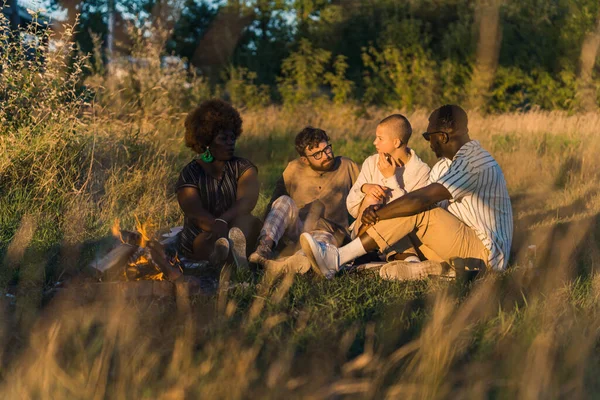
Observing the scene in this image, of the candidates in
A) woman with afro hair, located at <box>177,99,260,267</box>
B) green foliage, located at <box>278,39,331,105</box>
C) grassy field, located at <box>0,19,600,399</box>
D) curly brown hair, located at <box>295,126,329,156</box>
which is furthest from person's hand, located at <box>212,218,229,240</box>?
green foliage, located at <box>278,39,331,105</box>

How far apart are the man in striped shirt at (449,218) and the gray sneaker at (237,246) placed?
54 cm

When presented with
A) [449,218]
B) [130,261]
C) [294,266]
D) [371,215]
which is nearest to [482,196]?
[449,218]

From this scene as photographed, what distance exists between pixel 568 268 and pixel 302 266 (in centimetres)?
210

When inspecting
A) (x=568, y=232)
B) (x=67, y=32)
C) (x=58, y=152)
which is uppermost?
(x=67, y=32)

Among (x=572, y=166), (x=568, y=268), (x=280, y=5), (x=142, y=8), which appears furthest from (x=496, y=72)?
(x=568, y=268)

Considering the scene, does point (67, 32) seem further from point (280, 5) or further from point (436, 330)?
point (280, 5)

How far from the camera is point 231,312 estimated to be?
186 inches

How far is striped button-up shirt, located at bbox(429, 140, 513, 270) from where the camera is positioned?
596cm

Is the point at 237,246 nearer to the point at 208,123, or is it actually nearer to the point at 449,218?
the point at 208,123

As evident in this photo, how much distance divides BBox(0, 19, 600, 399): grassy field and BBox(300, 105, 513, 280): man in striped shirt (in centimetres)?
19

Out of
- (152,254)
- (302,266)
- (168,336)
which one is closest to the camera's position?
(168,336)

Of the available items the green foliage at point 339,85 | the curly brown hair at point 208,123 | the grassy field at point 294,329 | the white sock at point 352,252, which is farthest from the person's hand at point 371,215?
the green foliage at point 339,85

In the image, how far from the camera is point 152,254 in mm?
5395

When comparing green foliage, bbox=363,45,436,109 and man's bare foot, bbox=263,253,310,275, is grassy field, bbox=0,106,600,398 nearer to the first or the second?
Result: man's bare foot, bbox=263,253,310,275
